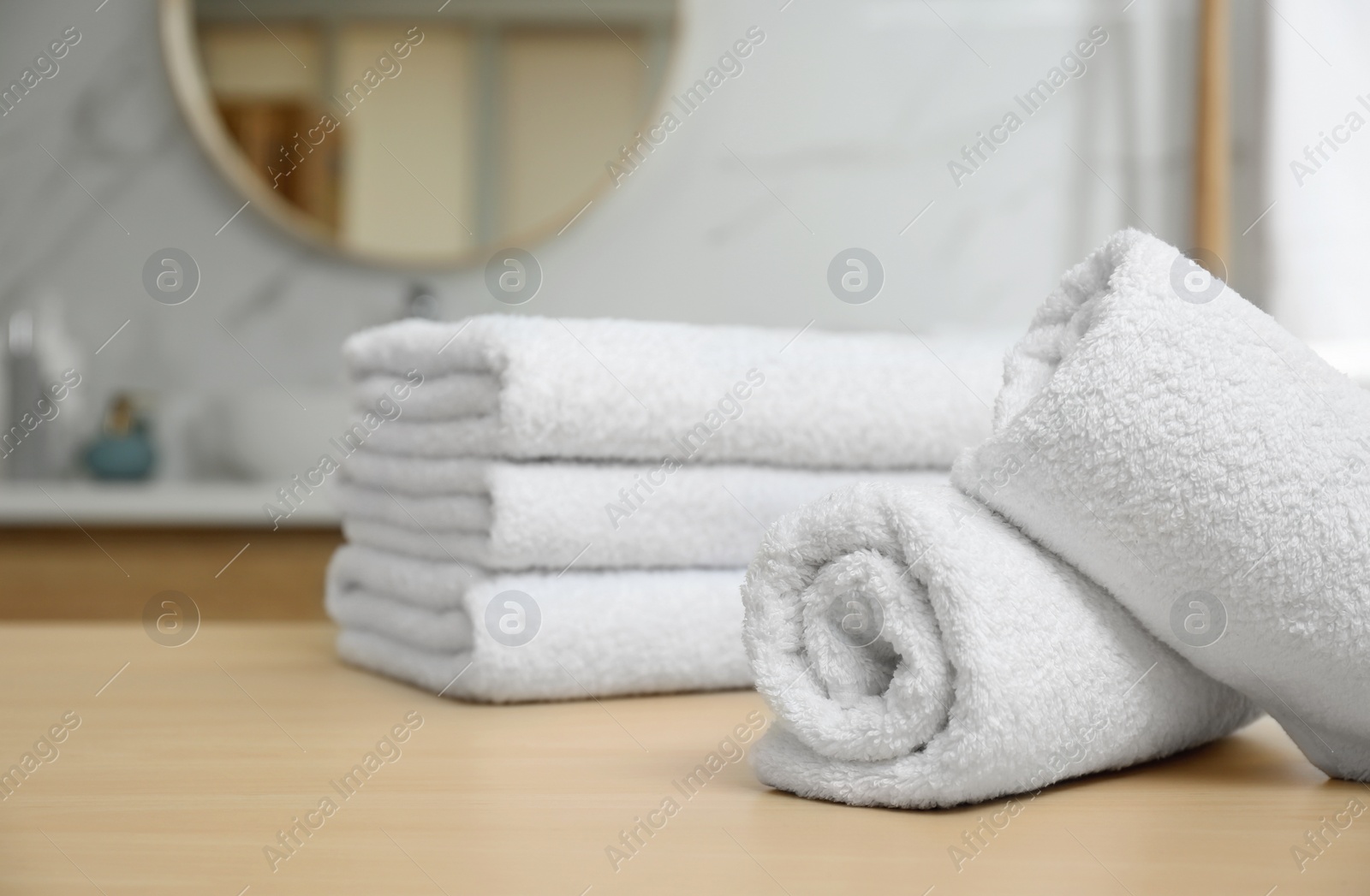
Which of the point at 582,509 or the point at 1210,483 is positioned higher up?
the point at 582,509

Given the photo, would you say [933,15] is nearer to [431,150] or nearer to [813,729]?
[431,150]

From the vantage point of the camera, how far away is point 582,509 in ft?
1.85

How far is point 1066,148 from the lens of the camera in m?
1.60

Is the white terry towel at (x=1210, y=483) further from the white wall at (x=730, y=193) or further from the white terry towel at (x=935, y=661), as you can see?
the white wall at (x=730, y=193)

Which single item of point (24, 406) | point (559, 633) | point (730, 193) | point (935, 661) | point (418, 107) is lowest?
point (935, 661)

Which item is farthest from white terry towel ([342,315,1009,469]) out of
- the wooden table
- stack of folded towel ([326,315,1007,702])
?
the wooden table

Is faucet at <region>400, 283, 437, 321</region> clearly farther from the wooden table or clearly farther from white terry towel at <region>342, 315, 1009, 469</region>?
the wooden table

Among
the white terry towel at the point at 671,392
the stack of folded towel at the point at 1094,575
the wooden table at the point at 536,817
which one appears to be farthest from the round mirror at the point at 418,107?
the stack of folded towel at the point at 1094,575

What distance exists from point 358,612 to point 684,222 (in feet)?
3.24

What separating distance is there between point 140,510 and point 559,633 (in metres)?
0.80

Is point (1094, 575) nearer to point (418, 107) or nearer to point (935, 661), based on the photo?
point (935, 661)

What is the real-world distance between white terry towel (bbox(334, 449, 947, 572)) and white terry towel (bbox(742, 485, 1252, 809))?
5.8 inches

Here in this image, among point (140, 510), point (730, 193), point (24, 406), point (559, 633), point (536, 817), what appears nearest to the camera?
point (536, 817)

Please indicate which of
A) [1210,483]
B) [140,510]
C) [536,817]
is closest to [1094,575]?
[1210,483]
